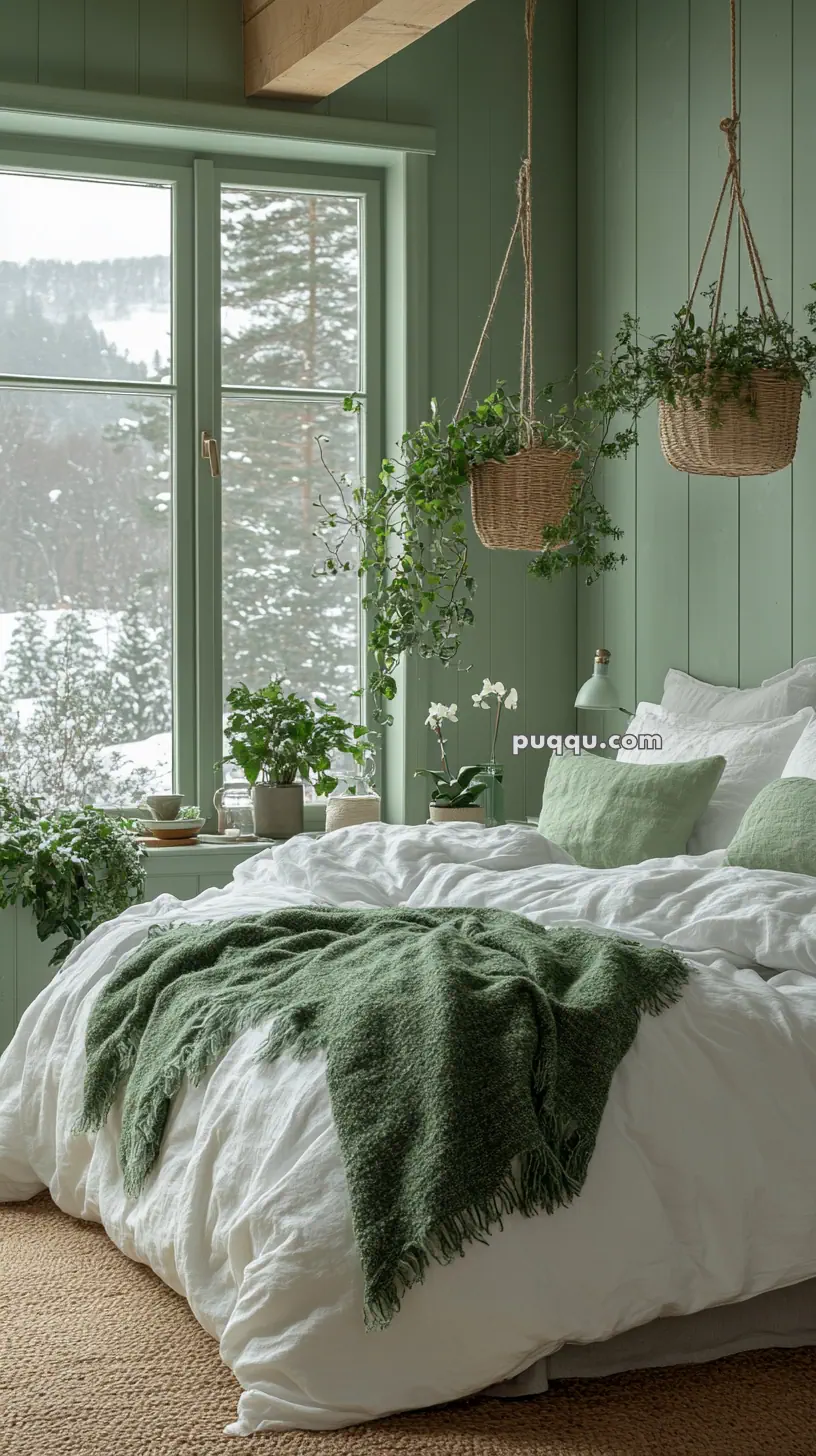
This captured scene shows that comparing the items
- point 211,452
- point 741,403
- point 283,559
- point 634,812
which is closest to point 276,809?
point 283,559

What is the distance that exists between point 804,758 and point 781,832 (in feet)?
1.16

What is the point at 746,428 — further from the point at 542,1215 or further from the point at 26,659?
the point at 26,659

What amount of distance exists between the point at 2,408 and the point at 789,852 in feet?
9.53

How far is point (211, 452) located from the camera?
4.81 metres

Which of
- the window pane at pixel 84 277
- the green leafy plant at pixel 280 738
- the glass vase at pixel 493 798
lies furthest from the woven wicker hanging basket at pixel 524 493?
the window pane at pixel 84 277

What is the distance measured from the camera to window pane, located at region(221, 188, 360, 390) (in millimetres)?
4887

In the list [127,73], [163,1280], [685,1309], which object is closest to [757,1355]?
[685,1309]

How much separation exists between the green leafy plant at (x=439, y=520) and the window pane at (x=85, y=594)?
0.58 m

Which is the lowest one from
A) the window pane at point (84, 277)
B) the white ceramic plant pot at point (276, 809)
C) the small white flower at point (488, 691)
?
the white ceramic plant pot at point (276, 809)

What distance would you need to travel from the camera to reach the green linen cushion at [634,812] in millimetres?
3445

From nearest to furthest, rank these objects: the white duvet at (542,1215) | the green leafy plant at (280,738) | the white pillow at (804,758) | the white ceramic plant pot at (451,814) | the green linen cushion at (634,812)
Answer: the white duvet at (542,1215)
the white pillow at (804,758)
the green linen cushion at (634,812)
the white ceramic plant pot at (451,814)
the green leafy plant at (280,738)

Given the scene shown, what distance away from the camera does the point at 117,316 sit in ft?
15.7

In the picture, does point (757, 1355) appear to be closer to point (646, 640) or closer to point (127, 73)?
point (646, 640)

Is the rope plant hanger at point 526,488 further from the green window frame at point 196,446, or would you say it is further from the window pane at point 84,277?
the window pane at point 84,277
